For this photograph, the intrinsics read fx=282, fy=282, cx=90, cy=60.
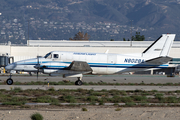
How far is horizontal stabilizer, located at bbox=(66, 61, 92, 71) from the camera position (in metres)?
30.7

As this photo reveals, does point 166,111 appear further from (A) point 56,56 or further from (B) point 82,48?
(B) point 82,48

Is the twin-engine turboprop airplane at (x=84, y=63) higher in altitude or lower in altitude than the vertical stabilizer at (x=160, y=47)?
lower

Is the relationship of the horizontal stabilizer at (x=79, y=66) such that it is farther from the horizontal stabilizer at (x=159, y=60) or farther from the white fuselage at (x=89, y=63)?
the horizontal stabilizer at (x=159, y=60)

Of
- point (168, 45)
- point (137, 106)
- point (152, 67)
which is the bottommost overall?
point (137, 106)

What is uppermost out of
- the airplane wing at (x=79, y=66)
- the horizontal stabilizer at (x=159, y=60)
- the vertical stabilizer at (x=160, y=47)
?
the vertical stabilizer at (x=160, y=47)

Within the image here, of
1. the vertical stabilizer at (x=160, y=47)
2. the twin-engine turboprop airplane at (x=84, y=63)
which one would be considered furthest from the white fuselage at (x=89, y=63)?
the vertical stabilizer at (x=160, y=47)

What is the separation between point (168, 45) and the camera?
34.2 meters

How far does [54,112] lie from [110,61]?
55.1ft

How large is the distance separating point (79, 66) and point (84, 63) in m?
0.69

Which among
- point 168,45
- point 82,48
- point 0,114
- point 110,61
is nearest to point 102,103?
point 0,114

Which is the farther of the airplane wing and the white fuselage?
the white fuselage

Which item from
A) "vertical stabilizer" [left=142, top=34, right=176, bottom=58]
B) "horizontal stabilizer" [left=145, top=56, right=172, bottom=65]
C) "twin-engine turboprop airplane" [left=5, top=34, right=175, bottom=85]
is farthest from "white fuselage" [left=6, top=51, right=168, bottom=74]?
"vertical stabilizer" [left=142, top=34, right=176, bottom=58]

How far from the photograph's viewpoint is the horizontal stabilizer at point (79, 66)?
101 feet

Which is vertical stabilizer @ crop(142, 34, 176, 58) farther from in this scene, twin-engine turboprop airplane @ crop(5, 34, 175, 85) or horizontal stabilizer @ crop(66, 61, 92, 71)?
horizontal stabilizer @ crop(66, 61, 92, 71)
